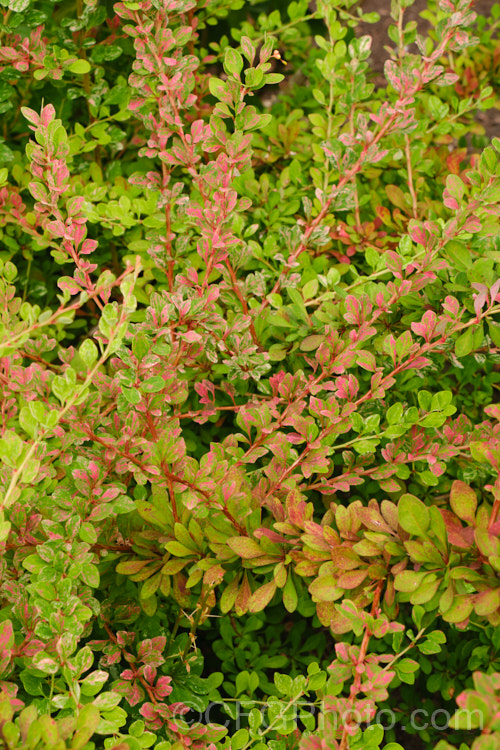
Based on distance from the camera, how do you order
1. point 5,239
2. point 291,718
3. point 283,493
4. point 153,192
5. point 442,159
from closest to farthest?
point 291,718, point 283,493, point 153,192, point 5,239, point 442,159

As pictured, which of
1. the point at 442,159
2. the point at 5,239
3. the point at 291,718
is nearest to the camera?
the point at 291,718

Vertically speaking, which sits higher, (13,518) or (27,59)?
(27,59)

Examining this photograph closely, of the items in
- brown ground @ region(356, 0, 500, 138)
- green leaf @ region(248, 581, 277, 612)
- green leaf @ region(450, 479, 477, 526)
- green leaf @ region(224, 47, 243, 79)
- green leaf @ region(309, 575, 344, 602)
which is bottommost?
green leaf @ region(248, 581, 277, 612)

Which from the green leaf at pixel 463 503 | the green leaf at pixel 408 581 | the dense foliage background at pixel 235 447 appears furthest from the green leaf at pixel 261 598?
the green leaf at pixel 463 503

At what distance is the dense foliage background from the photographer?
0.99 m

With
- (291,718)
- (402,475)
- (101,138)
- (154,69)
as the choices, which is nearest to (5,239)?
(101,138)

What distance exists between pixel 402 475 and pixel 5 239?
110 cm

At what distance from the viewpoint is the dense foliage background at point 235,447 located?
0.99m

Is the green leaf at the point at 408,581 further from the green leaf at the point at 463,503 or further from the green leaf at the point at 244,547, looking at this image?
the green leaf at the point at 244,547

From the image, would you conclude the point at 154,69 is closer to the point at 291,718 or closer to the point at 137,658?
the point at 137,658

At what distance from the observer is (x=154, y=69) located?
1.27 m

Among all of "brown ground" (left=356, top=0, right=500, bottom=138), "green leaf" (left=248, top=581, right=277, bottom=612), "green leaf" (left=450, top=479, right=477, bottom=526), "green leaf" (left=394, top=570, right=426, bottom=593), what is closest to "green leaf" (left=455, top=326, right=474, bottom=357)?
"green leaf" (left=450, top=479, right=477, bottom=526)

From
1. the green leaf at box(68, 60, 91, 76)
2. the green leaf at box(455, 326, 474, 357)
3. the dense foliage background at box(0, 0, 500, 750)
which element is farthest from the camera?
the green leaf at box(68, 60, 91, 76)

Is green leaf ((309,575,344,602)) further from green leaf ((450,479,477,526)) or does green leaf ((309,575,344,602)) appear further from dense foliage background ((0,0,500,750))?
green leaf ((450,479,477,526))
